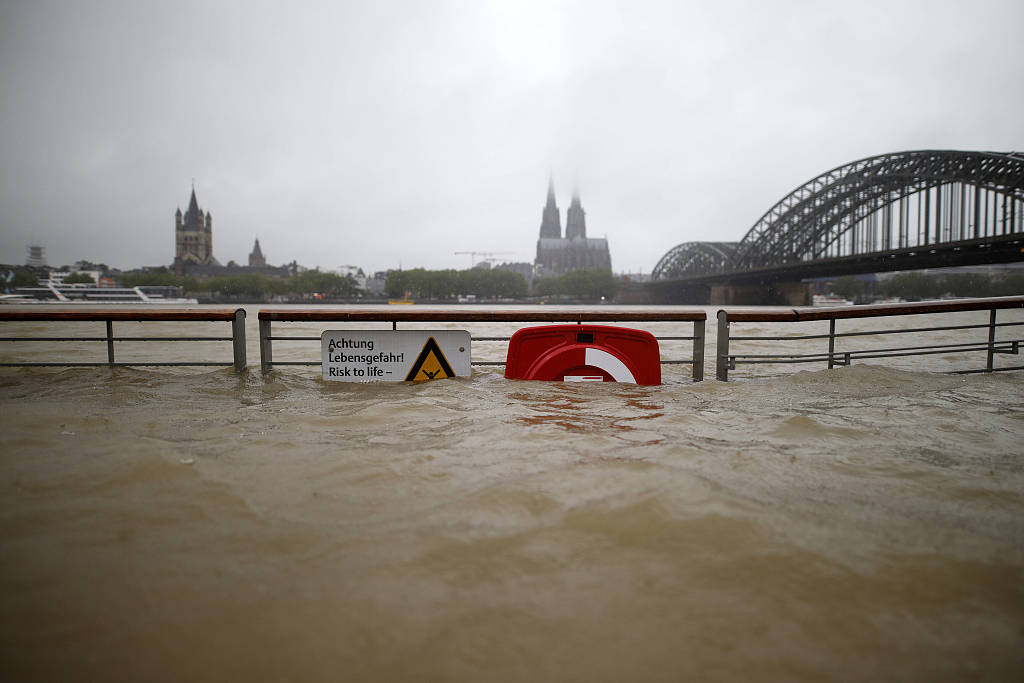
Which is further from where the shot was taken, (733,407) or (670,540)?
(733,407)

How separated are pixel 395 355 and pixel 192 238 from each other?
15825cm

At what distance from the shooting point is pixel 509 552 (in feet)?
6.00

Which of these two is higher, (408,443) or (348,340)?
(348,340)

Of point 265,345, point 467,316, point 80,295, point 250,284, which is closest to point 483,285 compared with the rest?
point 250,284

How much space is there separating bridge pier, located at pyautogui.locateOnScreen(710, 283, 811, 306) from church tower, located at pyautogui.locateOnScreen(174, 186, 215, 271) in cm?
12363

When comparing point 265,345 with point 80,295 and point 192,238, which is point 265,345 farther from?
point 192,238

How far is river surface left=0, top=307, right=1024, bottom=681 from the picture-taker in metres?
1.34

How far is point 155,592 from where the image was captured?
1570 millimetres

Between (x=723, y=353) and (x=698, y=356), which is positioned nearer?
(x=698, y=356)

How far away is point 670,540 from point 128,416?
12.5 feet

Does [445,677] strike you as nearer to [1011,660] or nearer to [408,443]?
[1011,660]

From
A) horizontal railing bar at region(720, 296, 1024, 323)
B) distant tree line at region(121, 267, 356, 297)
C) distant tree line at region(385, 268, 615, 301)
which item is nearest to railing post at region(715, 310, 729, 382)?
horizontal railing bar at region(720, 296, 1024, 323)

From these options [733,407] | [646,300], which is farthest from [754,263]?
[733,407]

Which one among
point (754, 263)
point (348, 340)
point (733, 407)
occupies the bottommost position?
point (733, 407)
